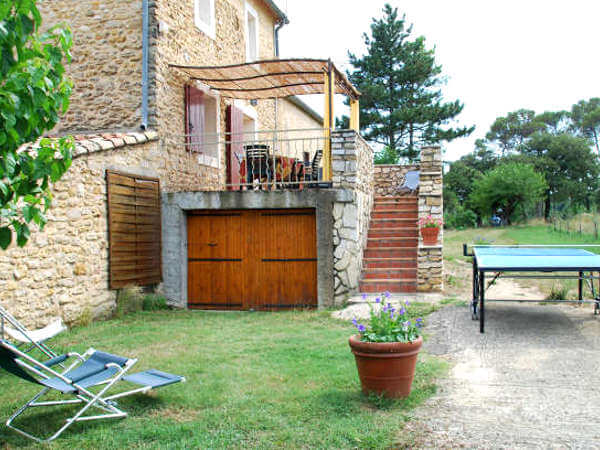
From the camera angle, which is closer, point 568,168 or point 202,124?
point 202,124

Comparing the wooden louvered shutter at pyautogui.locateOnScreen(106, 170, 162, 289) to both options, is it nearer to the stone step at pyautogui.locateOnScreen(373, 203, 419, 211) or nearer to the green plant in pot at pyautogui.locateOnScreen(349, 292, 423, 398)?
the stone step at pyautogui.locateOnScreen(373, 203, 419, 211)

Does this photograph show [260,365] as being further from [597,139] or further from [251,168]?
[597,139]

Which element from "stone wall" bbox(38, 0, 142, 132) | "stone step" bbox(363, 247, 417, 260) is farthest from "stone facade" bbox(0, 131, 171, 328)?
"stone step" bbox(363, 247, 417, 260)

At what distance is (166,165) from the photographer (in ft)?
32.3

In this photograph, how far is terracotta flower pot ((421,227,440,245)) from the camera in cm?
948

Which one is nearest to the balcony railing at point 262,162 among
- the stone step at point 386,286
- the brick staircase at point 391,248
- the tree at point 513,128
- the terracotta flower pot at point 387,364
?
the brick staircase at point 391,248

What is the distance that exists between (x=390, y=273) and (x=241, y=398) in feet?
19.0

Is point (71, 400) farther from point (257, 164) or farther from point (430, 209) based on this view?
point (430, 209)

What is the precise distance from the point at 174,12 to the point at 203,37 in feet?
3.83

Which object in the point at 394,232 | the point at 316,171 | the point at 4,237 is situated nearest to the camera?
the point at 4,237

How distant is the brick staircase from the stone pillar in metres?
0.26

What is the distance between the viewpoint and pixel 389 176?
15164 mm

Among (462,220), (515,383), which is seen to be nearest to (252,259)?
(515,383)

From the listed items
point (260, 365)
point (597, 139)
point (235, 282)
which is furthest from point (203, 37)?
point (597, 139)
